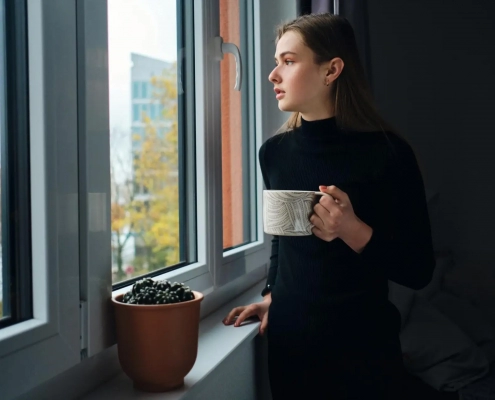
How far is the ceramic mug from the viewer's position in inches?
31.6

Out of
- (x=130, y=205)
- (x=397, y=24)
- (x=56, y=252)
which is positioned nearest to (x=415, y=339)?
(x=130, y=205)

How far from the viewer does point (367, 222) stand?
916 mm

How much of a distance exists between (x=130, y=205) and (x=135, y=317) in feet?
0.95

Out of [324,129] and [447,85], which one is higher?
[447,85]

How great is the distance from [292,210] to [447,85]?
203 centimetres

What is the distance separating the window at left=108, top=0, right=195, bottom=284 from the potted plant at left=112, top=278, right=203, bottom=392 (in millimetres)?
174

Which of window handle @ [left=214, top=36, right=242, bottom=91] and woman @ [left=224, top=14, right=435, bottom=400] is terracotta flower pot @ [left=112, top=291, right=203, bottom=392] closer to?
woman @ [left=224, top=14, right=435, bottom=400]

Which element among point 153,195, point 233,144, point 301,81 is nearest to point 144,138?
point 153,195

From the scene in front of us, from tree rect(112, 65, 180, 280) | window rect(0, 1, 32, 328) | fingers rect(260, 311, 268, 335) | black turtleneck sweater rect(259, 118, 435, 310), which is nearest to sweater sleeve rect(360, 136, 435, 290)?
black turtleneck sweater rect(259, 118, 435, 310)

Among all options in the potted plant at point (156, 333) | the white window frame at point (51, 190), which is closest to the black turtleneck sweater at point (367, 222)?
the potted plant at point (156, 333)

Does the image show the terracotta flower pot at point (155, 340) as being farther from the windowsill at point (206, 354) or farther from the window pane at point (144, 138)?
the window pane at point (144, 138)

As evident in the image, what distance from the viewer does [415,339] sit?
5.28 ft

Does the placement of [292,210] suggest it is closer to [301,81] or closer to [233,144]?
[301,81]

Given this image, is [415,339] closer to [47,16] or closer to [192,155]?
[192,155]
